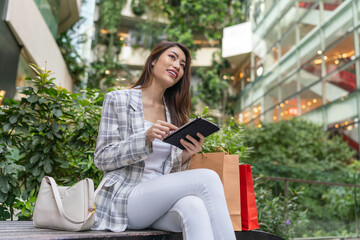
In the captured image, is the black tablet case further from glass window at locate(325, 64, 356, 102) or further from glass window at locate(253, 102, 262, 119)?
glass window at locate(253, 102, 262, 119)

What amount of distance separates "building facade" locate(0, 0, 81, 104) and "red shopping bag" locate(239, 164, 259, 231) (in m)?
2.74

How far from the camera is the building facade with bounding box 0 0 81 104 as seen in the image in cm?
534

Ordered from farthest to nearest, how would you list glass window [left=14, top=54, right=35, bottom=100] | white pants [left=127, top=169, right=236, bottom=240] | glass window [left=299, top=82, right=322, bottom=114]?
glass window [left=299, top=82, right=322, bottom=114]
glass window [left=14, top=54, right=35, bottom=100]
white pants [left=127, top=169, right=236, bottom=240]

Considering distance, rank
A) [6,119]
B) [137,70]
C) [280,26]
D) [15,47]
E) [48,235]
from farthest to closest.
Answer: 1. [137,70]
2. [280,26]
3. [15,47]
4. [6,119]
5. [48,235]

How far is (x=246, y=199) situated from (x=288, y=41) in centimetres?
1296

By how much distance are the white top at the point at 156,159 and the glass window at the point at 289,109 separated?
37.0ft

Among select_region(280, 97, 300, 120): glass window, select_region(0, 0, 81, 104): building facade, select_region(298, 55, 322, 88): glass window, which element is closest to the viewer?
select_region(0, 0, 81, 104): building facade

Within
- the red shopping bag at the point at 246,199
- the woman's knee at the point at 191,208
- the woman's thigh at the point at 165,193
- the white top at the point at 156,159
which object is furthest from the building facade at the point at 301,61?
the woman's knee at the point at 191,208

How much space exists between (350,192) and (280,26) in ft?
33.2

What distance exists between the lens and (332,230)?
21.6ft


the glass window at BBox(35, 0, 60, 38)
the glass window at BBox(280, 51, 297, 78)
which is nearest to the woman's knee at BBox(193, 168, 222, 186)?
the glass window at BBox(35, 0, 60, 38)

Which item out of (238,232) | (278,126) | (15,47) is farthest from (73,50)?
(238,232)

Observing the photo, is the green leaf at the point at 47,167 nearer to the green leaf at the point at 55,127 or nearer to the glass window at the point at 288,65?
the green leaf at the point at 55,127

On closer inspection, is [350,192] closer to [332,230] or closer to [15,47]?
[332,230]
